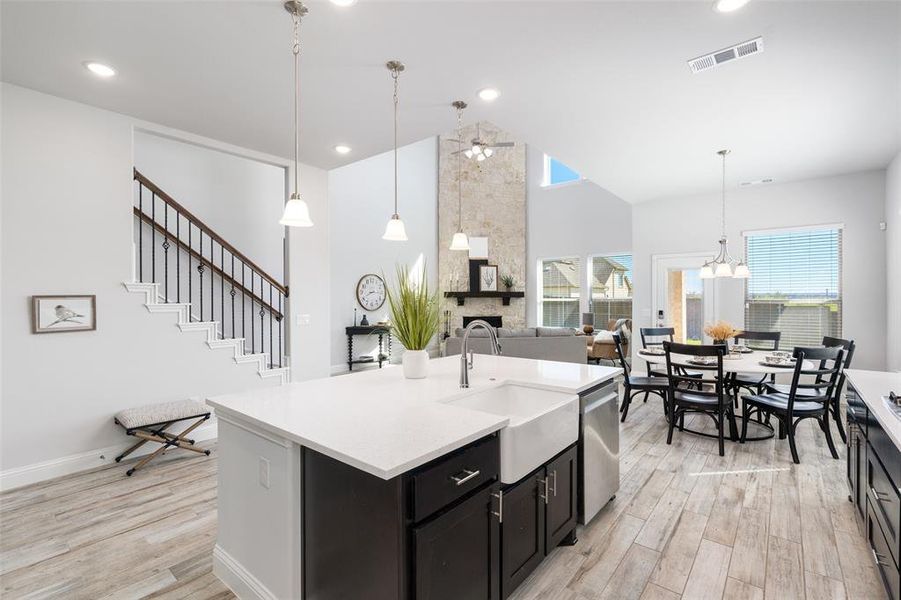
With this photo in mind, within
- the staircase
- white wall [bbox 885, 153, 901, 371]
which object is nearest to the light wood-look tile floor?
the staircase

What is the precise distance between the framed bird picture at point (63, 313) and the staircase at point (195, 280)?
32 centimetres

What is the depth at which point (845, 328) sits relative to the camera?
5398 mm

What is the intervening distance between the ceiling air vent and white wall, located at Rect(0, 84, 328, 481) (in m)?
4.33

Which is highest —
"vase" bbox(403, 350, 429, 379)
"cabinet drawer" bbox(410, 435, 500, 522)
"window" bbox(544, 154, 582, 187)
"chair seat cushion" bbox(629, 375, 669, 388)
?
"window" bbox(544, 154, 582, 187)

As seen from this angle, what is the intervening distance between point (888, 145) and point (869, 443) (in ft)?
13.1

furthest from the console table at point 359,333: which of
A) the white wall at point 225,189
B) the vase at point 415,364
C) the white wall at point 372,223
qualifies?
the vase at point 415,364

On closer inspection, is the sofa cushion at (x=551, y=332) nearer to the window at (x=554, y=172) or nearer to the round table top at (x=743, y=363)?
the round table top at (x=743, y=363)

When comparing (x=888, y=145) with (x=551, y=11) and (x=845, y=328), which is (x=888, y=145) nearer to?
(x=845, y=328)

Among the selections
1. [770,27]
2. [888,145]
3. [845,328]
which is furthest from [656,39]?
[845,328]

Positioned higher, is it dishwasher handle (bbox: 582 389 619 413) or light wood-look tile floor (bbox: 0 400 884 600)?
dishwasher handle (bbox: 582 389 619 413)

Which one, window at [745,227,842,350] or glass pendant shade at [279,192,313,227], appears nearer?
glass pendant shade at [279,192,313,227]

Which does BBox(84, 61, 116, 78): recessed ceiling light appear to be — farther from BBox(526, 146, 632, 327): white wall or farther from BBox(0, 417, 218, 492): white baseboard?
BBox(526, 146, 632, 327): white wall

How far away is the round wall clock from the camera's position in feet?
27.2

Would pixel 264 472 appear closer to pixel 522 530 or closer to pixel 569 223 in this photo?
pixel 522 530
